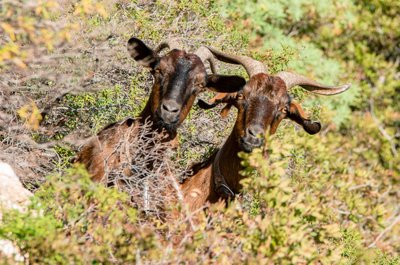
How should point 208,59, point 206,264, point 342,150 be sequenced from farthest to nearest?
1. point 342,150
2. point 208,59
3. point 206,264

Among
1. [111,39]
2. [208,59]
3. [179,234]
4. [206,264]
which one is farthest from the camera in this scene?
[111,39]

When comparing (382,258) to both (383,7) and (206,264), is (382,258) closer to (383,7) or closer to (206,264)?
(206,264)

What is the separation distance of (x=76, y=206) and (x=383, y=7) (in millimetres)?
15581

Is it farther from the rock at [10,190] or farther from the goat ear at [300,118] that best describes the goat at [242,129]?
the rock at [10,190]

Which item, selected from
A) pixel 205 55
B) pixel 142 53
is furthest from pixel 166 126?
pixel 205 55

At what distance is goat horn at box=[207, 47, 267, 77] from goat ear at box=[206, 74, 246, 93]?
10.3 inches

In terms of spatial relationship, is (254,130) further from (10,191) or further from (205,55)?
(10,191)

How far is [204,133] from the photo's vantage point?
Answer: 35.7 ft

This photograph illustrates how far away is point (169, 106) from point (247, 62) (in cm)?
146

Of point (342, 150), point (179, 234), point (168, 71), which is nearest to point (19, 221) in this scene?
point (179, 234)

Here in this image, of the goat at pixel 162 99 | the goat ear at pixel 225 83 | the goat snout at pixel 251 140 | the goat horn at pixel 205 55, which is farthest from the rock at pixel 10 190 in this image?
the goat horn at pixel 205 55

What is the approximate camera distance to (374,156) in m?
18.1

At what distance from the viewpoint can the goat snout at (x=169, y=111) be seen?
845cm

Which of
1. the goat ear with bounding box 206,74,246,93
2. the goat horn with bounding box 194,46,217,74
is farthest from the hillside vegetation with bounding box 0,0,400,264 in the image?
the goat horn with bounding box 194,46,217,74
